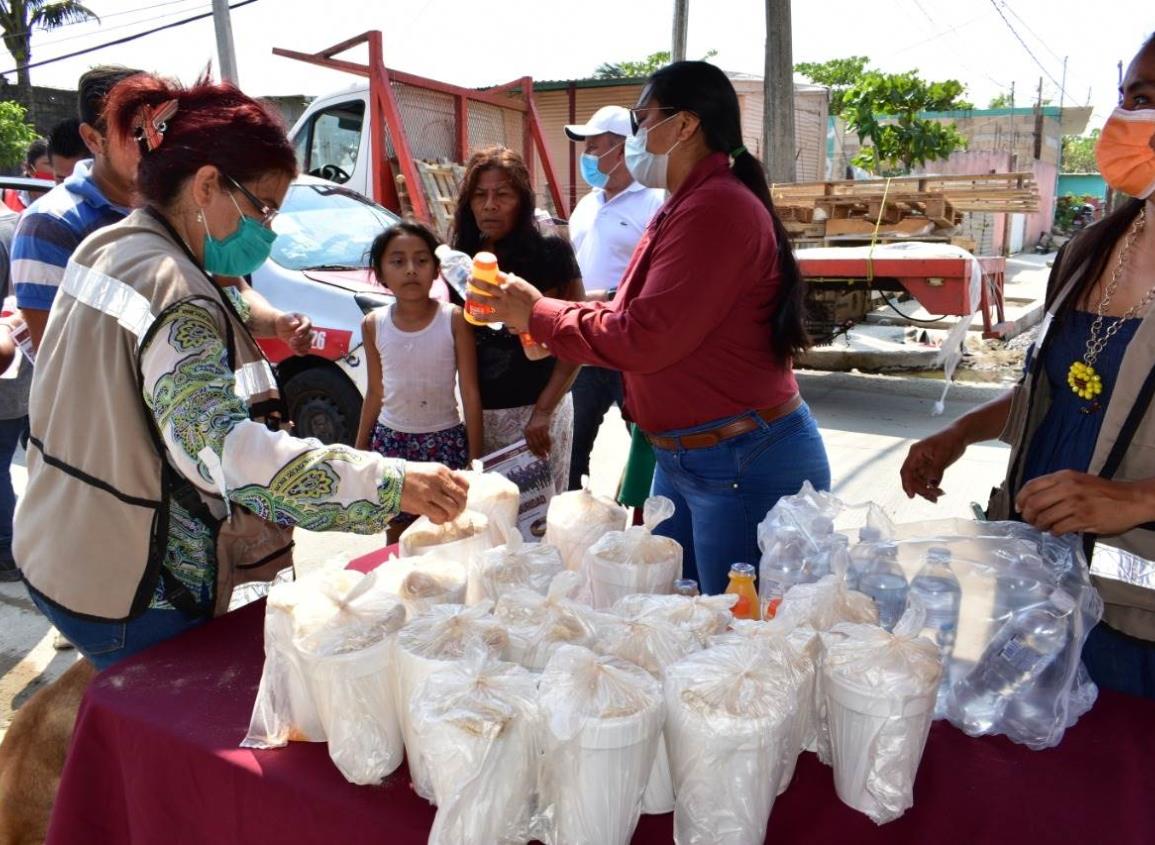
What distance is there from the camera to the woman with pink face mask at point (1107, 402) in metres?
1.42

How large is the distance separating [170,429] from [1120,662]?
1737 millimetres

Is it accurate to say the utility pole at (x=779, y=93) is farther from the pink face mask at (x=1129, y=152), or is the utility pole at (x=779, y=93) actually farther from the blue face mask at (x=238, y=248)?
the blue face mask at (x=238, y=248)

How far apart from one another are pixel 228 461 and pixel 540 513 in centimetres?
137

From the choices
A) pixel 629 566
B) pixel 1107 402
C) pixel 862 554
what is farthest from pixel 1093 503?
pixel 629 566

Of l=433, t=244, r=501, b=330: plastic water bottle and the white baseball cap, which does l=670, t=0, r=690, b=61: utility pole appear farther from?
Result: l=433, t=244, r=501, b=330: plastic water bottle

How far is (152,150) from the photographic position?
1.58 m

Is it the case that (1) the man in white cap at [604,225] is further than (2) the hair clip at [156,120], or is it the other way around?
(1) the man in white cap at [604,225]

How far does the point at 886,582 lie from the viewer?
1.52 metres

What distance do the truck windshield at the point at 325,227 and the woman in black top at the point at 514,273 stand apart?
2068mm

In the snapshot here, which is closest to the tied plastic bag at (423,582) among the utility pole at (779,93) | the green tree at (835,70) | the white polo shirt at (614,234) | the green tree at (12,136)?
the white polo shirt at (614,234)

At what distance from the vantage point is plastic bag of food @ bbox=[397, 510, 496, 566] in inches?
66.7

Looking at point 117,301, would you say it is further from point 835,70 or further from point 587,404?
point 835,70

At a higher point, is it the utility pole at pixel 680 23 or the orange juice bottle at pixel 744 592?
the utility pole at pixel 680 23

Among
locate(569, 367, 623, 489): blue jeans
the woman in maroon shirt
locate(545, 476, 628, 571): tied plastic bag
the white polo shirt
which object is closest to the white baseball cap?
the white polo shirt
